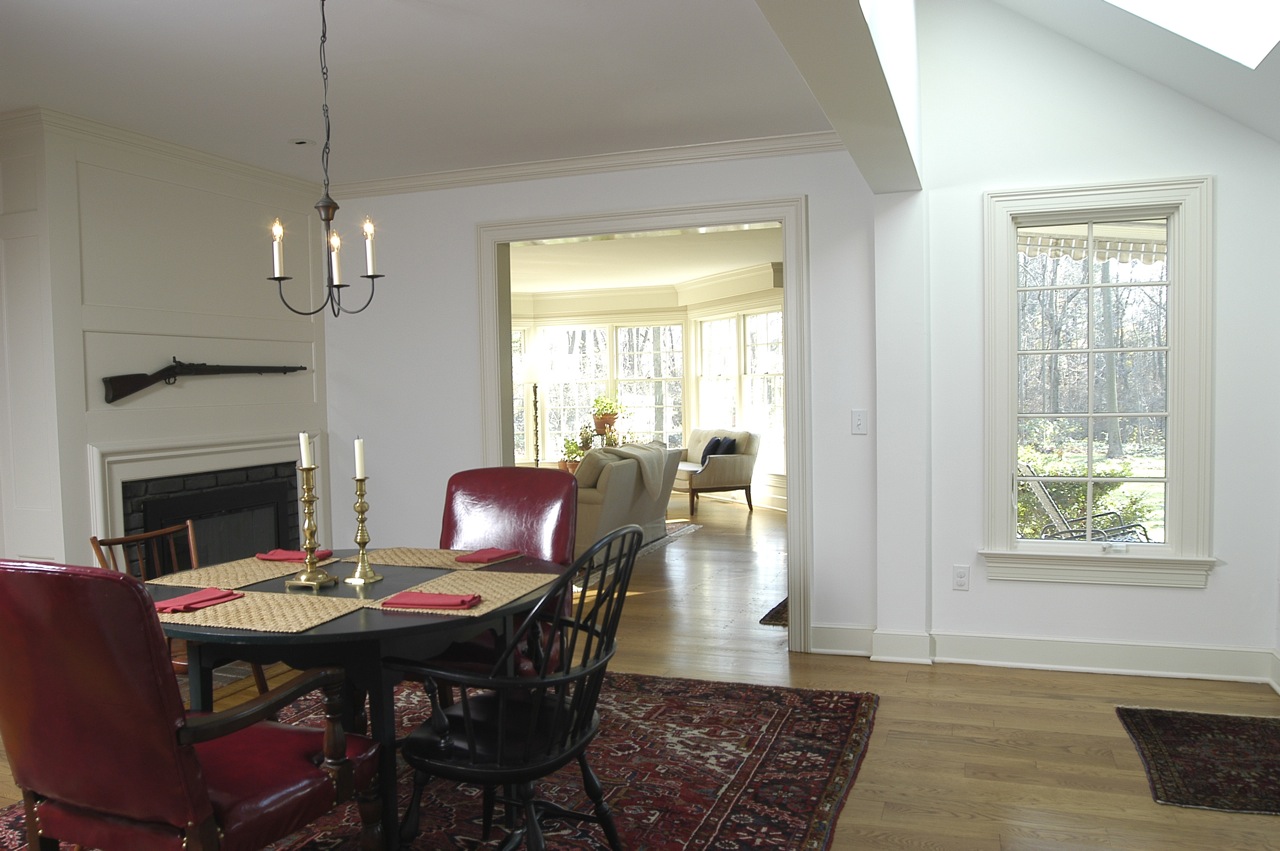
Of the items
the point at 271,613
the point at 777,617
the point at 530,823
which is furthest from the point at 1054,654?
the point at 271,613

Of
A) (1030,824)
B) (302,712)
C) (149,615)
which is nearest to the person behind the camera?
(149,615)

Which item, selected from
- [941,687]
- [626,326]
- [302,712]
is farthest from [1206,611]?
[626,326]

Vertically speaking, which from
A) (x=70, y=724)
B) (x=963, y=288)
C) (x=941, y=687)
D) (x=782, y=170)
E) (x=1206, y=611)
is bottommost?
(x=941, y=687)

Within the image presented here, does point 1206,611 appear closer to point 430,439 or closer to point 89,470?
point 430,439

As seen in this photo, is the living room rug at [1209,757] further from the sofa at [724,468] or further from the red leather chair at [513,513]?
the sofa at [724,468]

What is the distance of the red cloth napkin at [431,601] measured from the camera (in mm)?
2309

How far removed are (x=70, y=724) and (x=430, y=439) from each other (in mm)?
3555

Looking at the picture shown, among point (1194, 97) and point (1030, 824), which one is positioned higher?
point (1194, 97)

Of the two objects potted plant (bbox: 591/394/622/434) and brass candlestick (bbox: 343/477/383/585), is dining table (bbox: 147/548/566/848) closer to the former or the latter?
brass candlestick (bbox: 343/477/383/585)

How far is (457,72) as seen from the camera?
3.60m

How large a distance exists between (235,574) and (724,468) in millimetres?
7050

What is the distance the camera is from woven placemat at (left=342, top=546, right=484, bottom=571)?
9.52 feet

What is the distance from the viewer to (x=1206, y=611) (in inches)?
154

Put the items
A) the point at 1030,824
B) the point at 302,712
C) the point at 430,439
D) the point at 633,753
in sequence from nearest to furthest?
the point at 1030,824 → the point at 633,753 → the point at 302,712 → the point at 430,439
